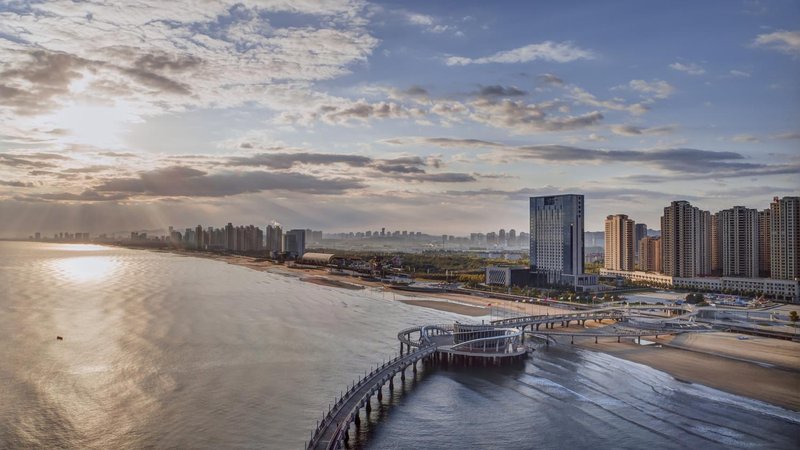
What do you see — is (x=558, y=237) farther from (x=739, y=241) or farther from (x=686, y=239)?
(x=739, y=241)

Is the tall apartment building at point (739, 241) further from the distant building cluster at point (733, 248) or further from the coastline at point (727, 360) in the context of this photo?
the coastline at point (727, 360)

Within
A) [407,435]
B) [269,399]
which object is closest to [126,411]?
[269,399]

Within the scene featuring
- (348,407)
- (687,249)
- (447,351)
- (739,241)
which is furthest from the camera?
(687,249)

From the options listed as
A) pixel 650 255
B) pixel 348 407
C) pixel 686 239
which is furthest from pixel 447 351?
pixel 650 255

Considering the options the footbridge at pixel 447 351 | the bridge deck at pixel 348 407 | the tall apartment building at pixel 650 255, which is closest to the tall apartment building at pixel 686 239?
the tall apartment building at pixel 650 255

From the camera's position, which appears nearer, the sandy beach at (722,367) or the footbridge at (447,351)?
the footbridge at (447,351)

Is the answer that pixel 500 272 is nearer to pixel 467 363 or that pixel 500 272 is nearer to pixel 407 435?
pixel 467 363
